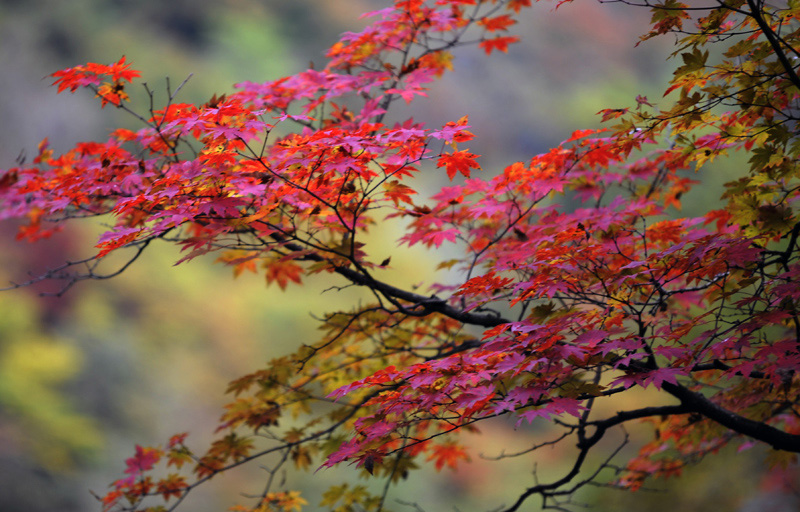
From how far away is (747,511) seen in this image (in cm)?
542

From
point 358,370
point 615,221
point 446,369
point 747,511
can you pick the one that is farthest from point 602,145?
point 747,511

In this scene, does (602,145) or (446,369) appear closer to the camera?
(446,369)

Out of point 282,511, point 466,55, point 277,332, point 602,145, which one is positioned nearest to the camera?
point 602,145

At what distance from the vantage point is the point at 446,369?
163cm

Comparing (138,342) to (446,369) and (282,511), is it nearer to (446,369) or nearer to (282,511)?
(282,511)

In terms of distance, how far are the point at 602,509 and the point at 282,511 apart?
423 cm

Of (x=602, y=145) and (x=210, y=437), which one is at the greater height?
(x=210, y=437)

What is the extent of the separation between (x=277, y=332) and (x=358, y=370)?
4.81 meters

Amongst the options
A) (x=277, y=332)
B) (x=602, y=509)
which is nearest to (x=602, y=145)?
(x=602, y=509)

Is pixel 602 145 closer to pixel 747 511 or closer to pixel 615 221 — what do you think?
pixel 615 221

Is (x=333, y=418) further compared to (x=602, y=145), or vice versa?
(x=333, y=418)

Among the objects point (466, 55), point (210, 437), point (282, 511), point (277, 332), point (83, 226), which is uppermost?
point (466, 55)

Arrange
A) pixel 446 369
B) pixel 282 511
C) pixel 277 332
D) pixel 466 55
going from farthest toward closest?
pixel 466 55, pixel 277 332, pixel 282 511, pixel 446 369

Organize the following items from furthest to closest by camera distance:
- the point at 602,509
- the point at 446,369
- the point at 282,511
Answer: the point at 602,509, the point at 282,511, the point at 446,369
